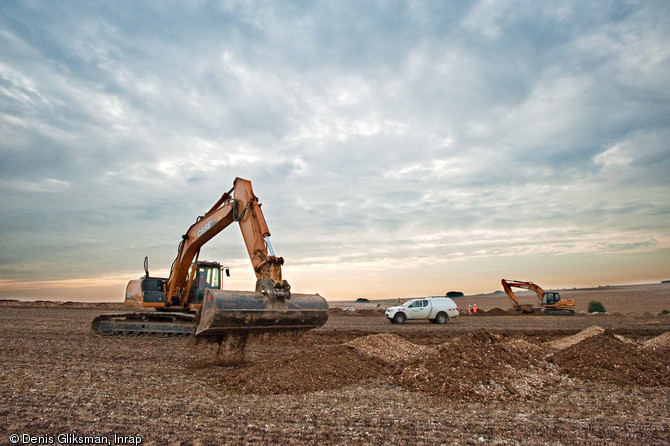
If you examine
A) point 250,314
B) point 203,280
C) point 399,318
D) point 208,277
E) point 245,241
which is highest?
point 245,241

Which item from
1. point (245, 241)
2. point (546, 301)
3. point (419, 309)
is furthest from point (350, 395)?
point (546, 301)

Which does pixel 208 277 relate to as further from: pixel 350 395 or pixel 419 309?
pixel 419 309

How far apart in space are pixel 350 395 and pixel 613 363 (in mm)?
6216

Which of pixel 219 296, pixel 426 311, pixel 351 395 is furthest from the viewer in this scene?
pixel 426 311

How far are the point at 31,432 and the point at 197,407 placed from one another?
6.82 feet

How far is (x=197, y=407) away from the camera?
6.48 meters

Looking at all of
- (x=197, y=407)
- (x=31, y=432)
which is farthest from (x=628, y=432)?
(x=31, y=432)

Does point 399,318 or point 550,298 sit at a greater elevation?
point 550,298

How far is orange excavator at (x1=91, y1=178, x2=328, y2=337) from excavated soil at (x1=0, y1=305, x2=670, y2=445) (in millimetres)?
915

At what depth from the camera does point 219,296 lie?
8930 mm

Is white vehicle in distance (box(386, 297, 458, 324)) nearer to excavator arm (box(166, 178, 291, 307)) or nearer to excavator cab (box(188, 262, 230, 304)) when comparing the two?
excavator cab (box(188, 262, 230, 304))

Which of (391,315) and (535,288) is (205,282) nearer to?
(391,315)

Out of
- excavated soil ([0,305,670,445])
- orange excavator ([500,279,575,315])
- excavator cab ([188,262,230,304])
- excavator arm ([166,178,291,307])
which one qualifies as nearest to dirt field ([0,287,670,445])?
A: excavated soil ([0,305,670,445])

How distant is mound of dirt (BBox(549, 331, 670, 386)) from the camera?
8.80m
